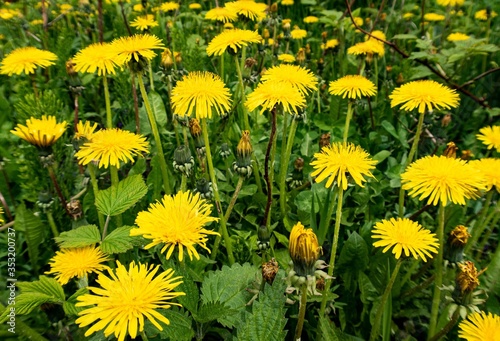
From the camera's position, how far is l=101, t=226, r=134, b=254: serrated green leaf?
110cm

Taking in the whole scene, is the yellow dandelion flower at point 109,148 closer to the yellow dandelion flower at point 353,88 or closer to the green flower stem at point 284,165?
the green flower stem at point 284,165

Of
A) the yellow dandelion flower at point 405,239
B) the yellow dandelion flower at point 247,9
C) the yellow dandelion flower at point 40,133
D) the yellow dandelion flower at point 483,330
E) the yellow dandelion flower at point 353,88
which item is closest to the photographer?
the yellow dandelion flower at point 483,330

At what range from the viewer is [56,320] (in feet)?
3.73

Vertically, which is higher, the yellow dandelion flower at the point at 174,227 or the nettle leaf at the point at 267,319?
the yellow dandelion flower at the point at 174,227

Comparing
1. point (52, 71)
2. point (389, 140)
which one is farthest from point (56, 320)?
point (52, 71)

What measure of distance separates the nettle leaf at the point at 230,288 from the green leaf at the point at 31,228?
70 cm

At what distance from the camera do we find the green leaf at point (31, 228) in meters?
1.39

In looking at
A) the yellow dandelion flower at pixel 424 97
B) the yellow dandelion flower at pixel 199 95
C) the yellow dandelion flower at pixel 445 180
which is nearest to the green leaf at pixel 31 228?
the yellow dandelion flower at pixel 199 95

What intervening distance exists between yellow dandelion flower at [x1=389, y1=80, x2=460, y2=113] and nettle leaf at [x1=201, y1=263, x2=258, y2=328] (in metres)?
0.80

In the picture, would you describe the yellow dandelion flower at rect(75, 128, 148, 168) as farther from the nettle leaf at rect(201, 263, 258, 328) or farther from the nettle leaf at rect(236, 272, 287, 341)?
the nettle leaf at rect(236, 272, 287, 341)

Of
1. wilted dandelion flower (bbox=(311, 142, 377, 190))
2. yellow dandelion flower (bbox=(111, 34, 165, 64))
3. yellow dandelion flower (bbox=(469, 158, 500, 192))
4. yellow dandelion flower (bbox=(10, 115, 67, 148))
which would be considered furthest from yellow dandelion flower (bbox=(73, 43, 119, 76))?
yellow dandelion flower (bbox=(469, 158, 500, 192))

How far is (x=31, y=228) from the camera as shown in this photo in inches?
55.4

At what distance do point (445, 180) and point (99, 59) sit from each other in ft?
4.06

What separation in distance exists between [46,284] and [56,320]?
15 centimetres
